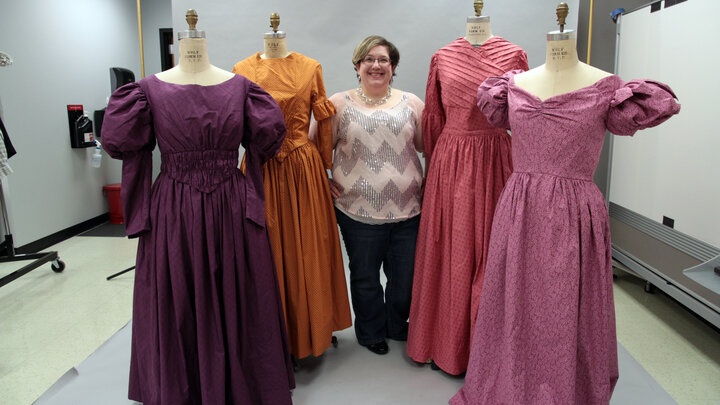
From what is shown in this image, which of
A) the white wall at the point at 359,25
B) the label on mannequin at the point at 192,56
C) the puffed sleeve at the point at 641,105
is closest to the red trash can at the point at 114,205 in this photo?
the white wall at the point at 359,25

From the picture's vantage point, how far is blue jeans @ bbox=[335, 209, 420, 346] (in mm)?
2197

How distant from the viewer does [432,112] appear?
2.10 meters

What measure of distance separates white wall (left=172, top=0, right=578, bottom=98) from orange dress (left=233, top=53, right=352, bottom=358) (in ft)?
5.28

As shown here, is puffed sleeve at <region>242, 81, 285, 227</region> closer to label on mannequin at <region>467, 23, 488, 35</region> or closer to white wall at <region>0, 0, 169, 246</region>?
label on mannequin at <region>467, 23, 488, 35</region>

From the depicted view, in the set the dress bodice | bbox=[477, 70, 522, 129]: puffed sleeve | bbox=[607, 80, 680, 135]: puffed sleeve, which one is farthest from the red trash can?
bbox=[607, 80, 680, 135]: puffed sleeve

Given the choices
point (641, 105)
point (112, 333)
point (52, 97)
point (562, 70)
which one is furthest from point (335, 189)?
point (52, 97)

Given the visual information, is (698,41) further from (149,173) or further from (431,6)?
(149,173)

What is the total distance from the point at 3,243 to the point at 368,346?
2739mm

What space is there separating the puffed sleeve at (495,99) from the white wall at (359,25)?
1845 mm

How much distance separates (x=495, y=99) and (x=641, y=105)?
46 cm

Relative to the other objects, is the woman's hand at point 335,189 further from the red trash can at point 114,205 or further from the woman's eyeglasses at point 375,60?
the red trash can at point 114,205

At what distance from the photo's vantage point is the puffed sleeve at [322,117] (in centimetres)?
205

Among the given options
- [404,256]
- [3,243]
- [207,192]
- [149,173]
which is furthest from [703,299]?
[3,243]

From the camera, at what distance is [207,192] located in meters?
1.70
